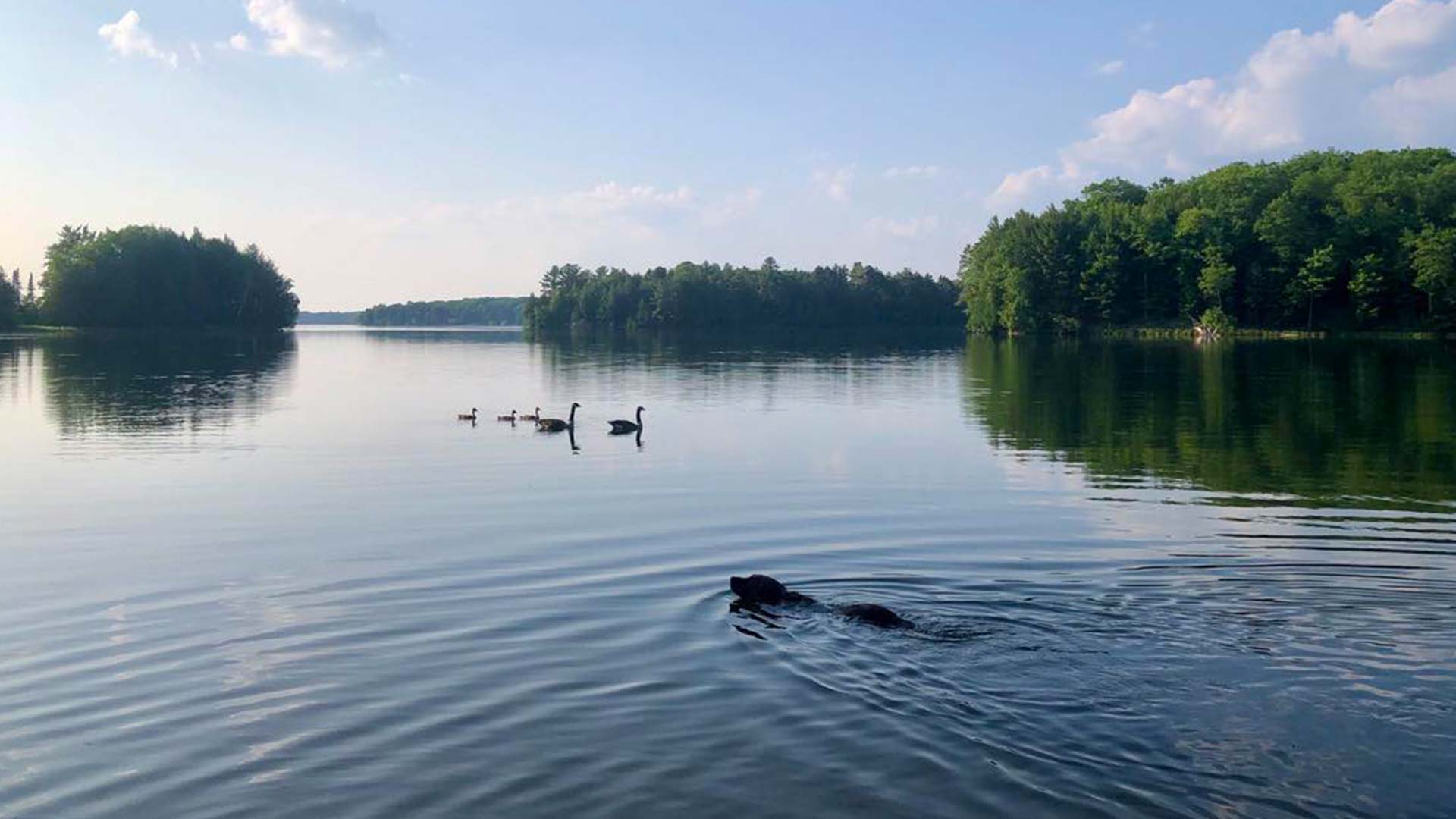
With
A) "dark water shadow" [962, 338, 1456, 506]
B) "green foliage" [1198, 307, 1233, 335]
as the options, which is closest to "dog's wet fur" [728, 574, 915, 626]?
"dark water shadow" [962, 338, 1456, 506]

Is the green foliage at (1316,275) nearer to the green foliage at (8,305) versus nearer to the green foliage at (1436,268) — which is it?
the green foliage at (1436,268)

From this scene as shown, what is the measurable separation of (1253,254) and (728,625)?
381ft

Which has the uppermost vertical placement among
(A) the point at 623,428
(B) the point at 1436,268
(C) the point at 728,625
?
(B) the point at 1436,268

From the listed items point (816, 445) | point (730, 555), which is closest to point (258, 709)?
point (730, 555)

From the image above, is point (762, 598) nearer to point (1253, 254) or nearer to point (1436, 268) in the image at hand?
point (1436, 268)

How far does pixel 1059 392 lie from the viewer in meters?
45.0

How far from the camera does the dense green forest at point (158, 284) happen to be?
144m

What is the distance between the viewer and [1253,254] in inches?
4564

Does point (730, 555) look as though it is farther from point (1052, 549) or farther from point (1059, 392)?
point (1059, 392)

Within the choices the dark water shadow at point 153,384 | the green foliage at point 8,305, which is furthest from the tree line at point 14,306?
the dark water shadow at point 153,384

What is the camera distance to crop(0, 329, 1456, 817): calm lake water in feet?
27.6

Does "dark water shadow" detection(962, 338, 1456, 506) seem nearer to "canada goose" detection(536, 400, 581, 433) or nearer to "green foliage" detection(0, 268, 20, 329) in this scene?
"canada goose" detection(536, 400, 581, 433)

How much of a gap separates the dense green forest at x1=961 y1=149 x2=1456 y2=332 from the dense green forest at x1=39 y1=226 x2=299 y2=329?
305ft

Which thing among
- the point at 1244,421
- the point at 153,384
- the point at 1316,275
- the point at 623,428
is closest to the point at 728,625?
the point at 623,428
